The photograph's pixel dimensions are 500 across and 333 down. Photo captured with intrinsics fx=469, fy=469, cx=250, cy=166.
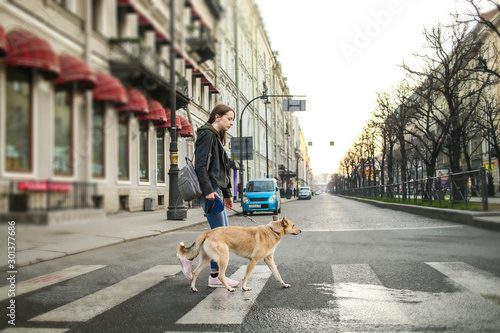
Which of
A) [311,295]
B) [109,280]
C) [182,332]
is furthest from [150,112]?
[109,280]

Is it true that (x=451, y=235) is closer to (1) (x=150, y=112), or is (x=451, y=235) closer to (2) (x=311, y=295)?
(2) (x=311, y=295)

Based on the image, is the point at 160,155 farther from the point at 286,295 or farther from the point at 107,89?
the point at 286,295

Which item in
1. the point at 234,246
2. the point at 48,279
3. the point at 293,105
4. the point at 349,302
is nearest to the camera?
the point at 293,105

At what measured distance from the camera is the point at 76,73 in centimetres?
98

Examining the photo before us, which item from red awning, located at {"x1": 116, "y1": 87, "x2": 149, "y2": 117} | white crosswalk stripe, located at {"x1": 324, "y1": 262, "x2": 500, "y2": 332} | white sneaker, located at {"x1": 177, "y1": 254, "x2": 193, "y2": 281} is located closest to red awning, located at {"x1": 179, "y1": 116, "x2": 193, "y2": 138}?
red awning, located at {"x1": 116, "y1": 87, "x2": 149, "y2": 117}

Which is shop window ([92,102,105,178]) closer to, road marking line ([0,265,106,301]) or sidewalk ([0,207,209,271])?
sidewalk ([0,207,209,271])

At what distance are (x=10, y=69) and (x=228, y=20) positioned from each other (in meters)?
0.87

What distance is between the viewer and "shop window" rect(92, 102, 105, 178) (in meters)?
1.05

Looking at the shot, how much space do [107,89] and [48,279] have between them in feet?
17.5

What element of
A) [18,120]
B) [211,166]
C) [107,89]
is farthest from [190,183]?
[18,120]

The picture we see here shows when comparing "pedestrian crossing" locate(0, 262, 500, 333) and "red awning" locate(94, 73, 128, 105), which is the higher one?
"red awning" locate(94, 73, 128, 105)

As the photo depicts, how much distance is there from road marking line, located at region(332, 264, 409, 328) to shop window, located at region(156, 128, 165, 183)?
2527 millimetres

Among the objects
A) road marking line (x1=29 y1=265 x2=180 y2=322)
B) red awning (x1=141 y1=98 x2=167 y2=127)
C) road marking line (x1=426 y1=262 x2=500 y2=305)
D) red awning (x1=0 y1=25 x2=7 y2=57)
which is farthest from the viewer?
road marking line (x1=426 y1=262 x2=500 y2=305)

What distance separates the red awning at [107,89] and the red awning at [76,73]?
2 cm
